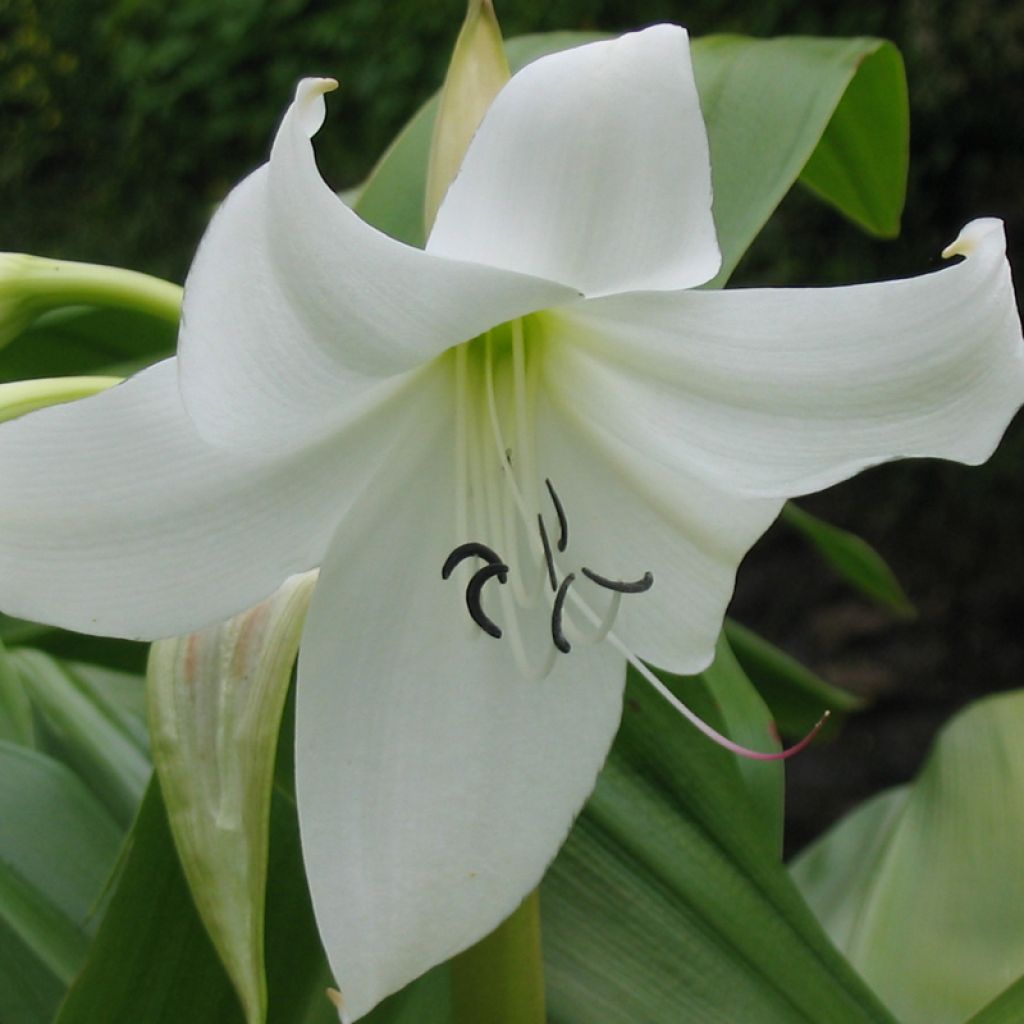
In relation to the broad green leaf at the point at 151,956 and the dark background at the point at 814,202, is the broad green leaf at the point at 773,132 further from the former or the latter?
the dark background at the point at 814,202

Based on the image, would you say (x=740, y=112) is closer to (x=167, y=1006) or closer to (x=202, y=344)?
(x=202, y=344)

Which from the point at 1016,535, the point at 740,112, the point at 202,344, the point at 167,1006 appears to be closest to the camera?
the point at 202,344

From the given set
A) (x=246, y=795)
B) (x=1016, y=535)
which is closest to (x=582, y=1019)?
(x=246, y=795)

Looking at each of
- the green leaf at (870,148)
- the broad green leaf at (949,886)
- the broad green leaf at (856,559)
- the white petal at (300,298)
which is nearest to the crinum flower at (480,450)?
the white petal at (300,298)

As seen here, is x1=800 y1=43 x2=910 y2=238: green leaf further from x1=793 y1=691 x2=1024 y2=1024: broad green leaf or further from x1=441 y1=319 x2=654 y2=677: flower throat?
x1=793 y1=691 x2=1024 y2=1024: broad green leaf

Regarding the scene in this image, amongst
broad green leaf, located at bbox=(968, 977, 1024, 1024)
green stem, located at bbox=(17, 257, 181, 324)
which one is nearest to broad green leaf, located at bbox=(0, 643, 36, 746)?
green stem, located at bbox=(17, 257, 181, 324)

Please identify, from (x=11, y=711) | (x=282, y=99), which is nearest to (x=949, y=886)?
(x=11, y=711)

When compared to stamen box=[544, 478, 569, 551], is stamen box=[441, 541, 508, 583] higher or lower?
higher
